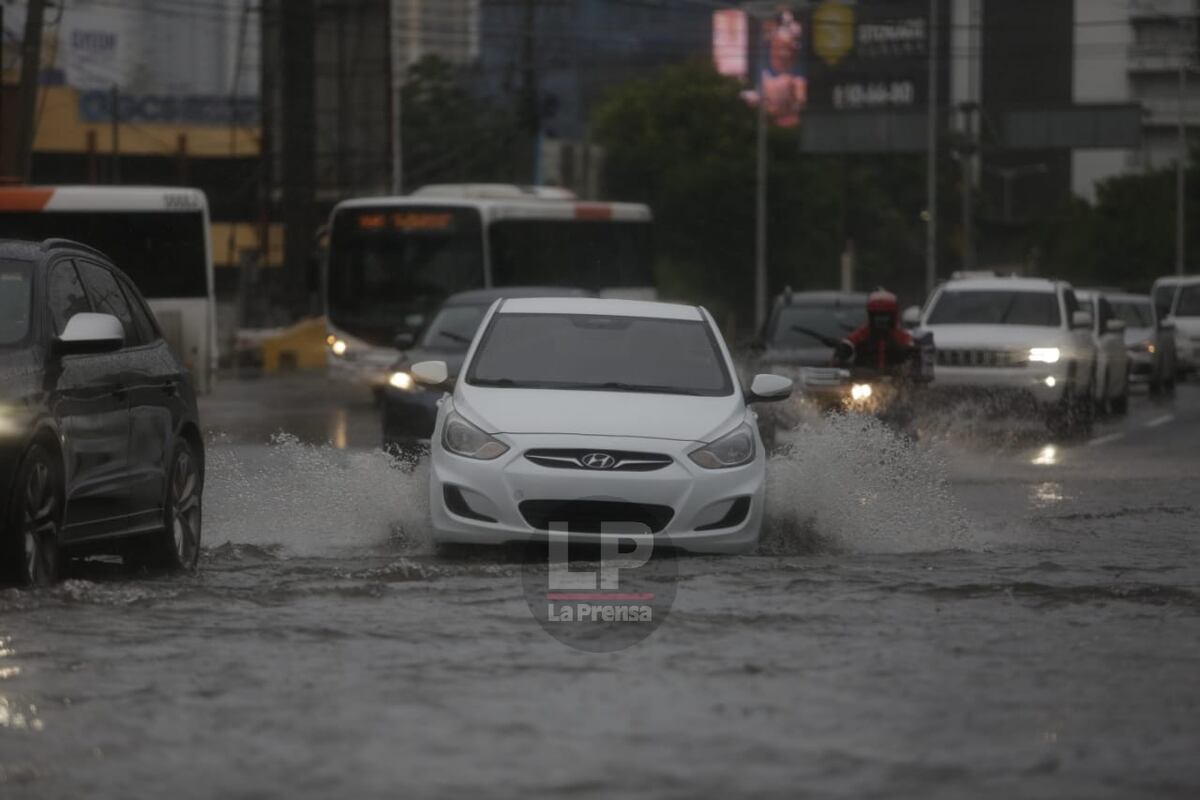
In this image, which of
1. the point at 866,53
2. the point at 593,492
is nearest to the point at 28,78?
the point at 593,492

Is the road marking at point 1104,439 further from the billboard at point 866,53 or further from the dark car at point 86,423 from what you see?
the billboard at point 866,53

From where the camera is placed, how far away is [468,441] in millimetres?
11914

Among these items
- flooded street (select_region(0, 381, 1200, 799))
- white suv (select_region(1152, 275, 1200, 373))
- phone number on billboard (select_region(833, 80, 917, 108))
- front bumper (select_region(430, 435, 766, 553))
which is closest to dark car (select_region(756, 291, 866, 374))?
flooded street (select_region(0, 381, 1200, 799))

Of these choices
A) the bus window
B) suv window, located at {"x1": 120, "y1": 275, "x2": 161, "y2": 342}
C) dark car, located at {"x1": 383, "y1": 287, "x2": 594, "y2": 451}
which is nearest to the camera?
suv window, located at {"x1": 120, "y1": 275, "x2": 161, "y2": 342}

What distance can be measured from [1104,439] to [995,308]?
2.61 m

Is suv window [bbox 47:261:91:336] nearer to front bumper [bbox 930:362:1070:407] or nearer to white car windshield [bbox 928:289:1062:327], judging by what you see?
front bumper [bbox 930:362:1070:407]

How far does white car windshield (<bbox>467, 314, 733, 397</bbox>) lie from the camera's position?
41.5ft

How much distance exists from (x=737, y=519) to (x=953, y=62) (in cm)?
11873

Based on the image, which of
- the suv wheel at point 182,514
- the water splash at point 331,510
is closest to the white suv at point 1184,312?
the water splash at point 331,510

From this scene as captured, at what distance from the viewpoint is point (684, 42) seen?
190500 mm

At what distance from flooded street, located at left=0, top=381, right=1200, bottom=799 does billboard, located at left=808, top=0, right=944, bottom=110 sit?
55.7 m

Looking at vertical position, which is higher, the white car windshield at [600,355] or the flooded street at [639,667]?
the white car windshield at [600,355]

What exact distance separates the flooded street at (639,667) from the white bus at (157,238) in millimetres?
16813

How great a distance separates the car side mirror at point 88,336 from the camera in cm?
1020
